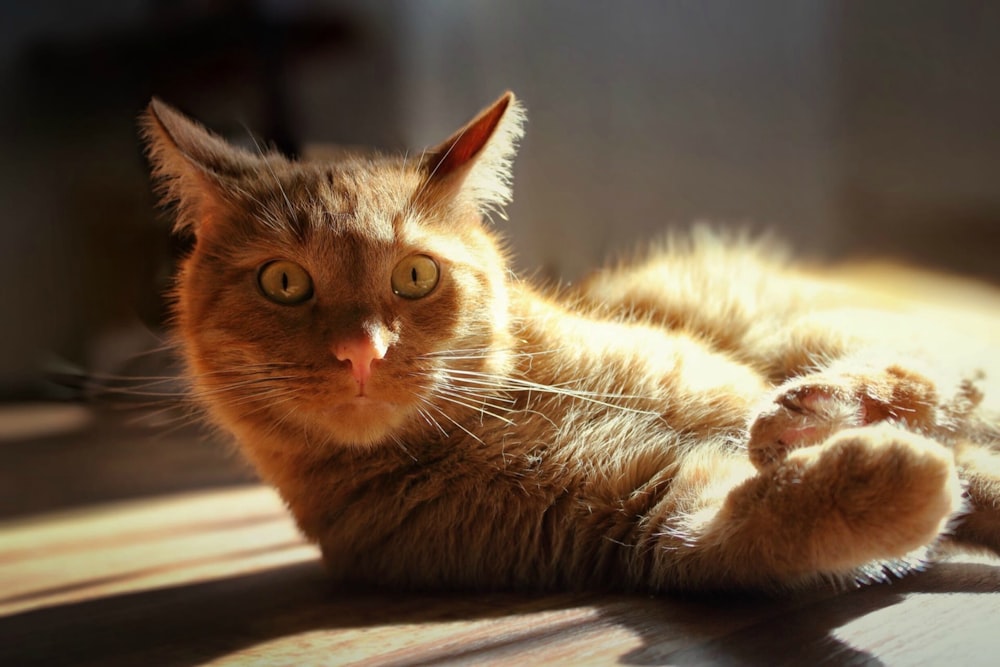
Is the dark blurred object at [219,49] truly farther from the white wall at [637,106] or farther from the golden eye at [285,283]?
the golden eye at [285,283]

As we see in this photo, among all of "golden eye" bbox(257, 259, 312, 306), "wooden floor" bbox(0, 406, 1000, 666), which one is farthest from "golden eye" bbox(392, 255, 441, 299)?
"wooden floor" bbox(0, 406, 1000, 666)

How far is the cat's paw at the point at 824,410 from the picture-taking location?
123 cm

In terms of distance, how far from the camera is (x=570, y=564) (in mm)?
1382

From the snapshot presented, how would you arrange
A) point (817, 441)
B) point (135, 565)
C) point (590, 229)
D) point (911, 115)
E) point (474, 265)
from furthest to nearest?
point (911, 115) → point (590, 229) → point (135, 565) → point (474, 265) → point (817, 441)

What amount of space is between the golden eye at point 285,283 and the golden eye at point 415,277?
145mm

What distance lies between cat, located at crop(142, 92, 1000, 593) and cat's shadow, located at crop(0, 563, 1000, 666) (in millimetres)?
56

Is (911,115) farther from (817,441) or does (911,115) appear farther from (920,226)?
(817,441)

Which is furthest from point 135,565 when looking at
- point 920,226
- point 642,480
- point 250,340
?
point 920,226

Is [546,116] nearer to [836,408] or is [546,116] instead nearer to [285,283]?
[285,283]

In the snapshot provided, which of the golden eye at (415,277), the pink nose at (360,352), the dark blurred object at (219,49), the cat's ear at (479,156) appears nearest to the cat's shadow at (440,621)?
the pink nose at (360,352)

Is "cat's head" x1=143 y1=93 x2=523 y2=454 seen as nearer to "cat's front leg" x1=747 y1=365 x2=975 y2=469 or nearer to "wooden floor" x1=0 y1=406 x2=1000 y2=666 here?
"wooden floor" x1=0 y1=406 x2=1000 y2=666

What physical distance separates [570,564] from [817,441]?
0.44 m

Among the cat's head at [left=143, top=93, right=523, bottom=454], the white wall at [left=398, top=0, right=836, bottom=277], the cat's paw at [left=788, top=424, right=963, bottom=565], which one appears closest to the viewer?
the cat's paw at [left=788, top=424, right=963, bottom=565]

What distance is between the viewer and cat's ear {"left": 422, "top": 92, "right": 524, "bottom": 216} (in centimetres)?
150
